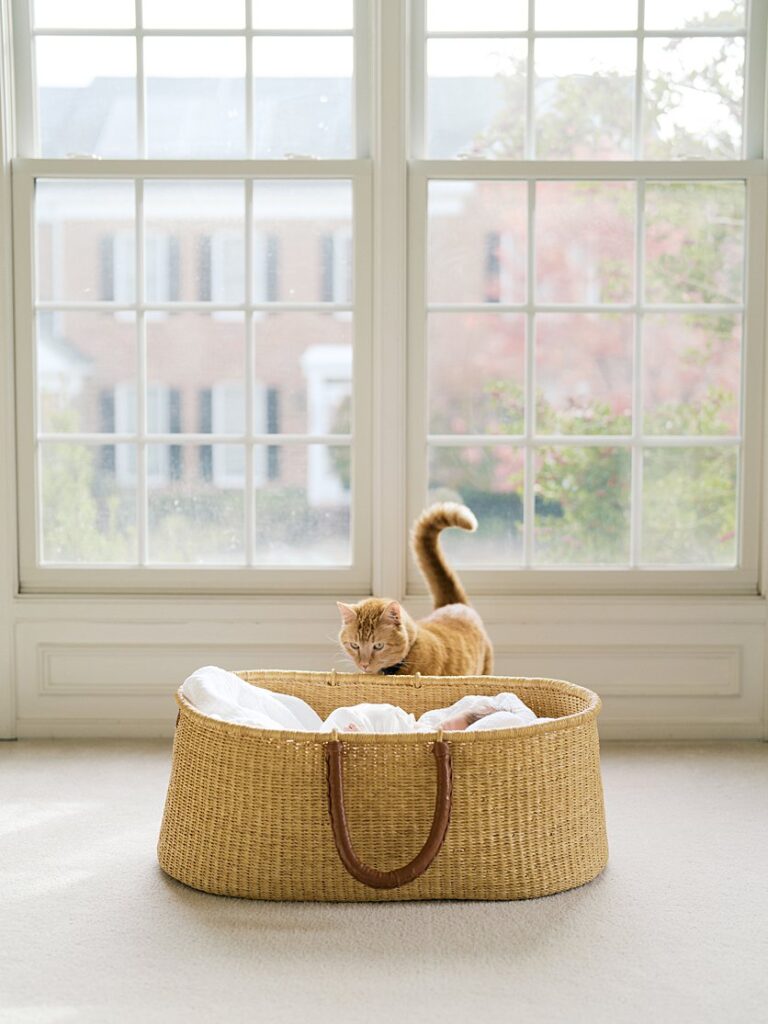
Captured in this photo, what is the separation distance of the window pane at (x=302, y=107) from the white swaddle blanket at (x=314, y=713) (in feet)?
5.42

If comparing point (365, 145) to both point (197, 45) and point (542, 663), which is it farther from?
point (542, 663)

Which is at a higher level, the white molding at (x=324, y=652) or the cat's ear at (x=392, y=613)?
the cat's ear at (x=392, y=613)

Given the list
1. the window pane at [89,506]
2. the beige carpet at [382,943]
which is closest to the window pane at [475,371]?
the window pane at [89,506]

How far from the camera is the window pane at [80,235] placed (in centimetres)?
330

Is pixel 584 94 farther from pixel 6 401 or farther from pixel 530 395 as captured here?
pixel 6 401

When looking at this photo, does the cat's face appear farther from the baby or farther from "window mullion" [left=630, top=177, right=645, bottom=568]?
"window mullion" [left=630, top=177, right=645, bottom=568]

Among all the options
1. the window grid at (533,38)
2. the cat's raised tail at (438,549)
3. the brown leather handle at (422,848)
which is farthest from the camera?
the window grid at (533,38)

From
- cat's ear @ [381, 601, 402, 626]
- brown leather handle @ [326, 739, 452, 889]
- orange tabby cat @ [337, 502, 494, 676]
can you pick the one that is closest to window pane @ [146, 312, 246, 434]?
orange tabby cat @ [337, 502, 494, 676]

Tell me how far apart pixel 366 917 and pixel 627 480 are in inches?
69.5

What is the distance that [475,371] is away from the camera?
132 inches

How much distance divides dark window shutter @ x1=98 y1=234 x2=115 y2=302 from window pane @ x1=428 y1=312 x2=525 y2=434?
3.11 feet

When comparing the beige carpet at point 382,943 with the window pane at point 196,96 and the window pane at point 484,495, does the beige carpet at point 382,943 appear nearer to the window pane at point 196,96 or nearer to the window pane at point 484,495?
the window pane at point 484,495

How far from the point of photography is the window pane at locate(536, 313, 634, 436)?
3.35 meters

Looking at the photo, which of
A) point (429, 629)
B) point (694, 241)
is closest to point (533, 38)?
point (694, 241)
